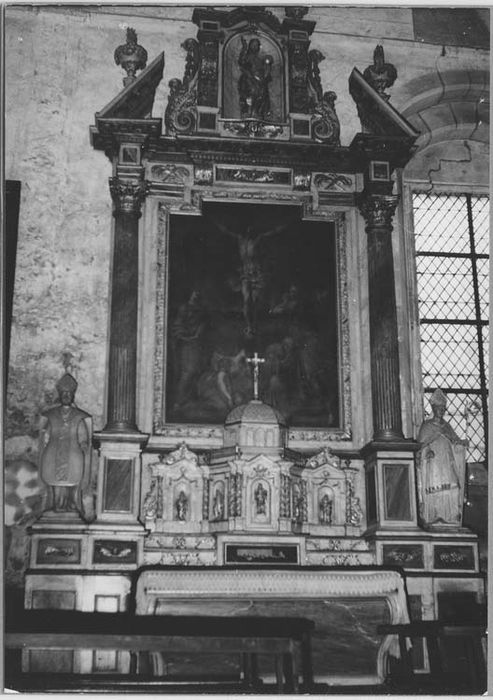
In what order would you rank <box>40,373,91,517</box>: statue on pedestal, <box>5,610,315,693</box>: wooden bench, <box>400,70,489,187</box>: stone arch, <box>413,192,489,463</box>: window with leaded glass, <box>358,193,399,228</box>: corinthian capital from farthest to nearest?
1. <box>400,70,489,187</box>: stone arch
2. <box>413,192,489,463</box>: window with leaded glass
3. <box>358,193,399,228</box>: corinthian capital
4. <box>40,373,91,517</box>: statue on pedestal
5. <box>5,610,315,693</box>: wooden bench

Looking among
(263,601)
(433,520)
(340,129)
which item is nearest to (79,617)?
(263,601)

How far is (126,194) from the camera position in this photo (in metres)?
8.10

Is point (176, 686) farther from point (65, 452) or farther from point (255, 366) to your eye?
point (255, 366)

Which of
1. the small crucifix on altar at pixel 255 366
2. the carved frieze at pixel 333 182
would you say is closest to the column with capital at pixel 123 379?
the small crucifix on altar at pixel 255 366

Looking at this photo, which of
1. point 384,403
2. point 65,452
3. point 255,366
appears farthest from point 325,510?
point 65,452

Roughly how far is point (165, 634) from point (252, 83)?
5768 millimetres

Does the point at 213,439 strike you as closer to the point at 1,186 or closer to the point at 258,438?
the point at 258,438

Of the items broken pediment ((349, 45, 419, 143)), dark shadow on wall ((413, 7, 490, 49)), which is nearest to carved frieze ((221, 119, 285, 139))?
broken pediment ((349, 45, 419, 143))

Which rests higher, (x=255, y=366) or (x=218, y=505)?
(x=255, y=366)

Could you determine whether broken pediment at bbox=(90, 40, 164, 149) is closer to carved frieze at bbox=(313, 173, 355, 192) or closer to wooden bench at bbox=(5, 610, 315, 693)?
carved frieze at bbox=(313, 173, 355, 192)

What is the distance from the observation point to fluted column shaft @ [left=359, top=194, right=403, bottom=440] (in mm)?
7809

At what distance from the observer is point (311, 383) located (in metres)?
8.03

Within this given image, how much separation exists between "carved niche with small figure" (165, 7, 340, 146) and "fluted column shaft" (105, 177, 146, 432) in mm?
874

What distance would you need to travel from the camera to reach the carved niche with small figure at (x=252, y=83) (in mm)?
8484
